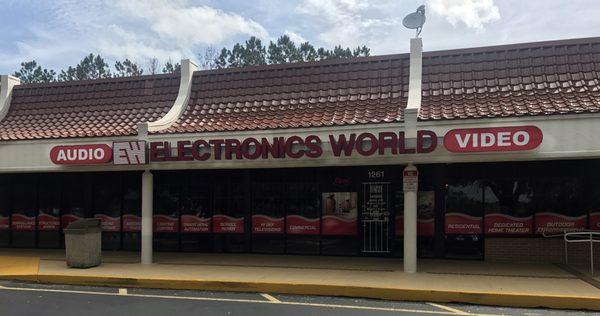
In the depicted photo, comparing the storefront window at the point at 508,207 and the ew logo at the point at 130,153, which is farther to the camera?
the storefront window at the point at 508,207

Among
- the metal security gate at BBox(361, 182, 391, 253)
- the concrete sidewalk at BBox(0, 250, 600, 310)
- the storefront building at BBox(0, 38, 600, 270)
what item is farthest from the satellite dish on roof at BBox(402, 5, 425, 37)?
the concrete sidewalk at BBox(0, 250, 600, 310)

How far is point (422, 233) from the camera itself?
1352 centimetres

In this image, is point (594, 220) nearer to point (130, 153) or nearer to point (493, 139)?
point (493, 139)

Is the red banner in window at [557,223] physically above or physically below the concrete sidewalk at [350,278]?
above

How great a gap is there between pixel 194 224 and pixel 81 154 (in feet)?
12.5

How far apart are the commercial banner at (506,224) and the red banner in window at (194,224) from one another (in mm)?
7469

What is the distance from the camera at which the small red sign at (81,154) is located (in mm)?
12585

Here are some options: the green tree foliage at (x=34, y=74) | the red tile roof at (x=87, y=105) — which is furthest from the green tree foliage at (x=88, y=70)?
the red tile roof at (x=87, y=105)

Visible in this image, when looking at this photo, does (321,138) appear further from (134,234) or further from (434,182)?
(134,234)

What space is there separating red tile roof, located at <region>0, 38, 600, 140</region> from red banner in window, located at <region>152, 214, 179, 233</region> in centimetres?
291

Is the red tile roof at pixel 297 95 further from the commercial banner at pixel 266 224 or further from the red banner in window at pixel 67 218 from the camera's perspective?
the red banner in window at pixel 67 218

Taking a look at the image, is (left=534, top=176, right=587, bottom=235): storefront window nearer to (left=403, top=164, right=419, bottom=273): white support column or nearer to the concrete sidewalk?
the concrete sidewalk

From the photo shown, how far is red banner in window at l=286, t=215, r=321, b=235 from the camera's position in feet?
46.8

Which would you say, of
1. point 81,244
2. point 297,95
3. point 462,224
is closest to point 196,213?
point 81,244
